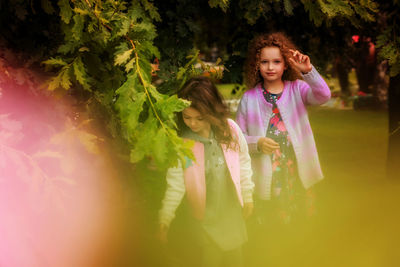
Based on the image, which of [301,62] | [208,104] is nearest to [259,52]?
[301,62]

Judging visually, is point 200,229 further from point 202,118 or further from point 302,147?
point 302,147

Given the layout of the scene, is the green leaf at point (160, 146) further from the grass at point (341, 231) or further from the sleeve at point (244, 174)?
the grass at point (341, 231)

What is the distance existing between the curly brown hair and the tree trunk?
1.97 m

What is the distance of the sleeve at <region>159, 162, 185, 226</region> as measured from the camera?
247 cm

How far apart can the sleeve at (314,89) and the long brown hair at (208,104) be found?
75 centimetres

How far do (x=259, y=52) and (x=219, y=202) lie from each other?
1.17m

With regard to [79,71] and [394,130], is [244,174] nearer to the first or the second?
[79,71]

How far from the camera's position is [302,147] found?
321cm

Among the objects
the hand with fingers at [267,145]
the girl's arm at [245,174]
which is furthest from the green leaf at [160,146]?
the hand with fingers at [267,145]

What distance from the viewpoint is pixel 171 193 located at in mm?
2482

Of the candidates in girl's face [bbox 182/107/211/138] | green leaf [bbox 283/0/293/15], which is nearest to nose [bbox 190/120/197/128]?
girl's face [bbox 182/107/211/138]

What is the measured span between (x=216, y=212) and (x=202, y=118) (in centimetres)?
66

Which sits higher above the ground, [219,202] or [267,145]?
[267,145]

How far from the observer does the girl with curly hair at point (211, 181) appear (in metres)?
2.38
